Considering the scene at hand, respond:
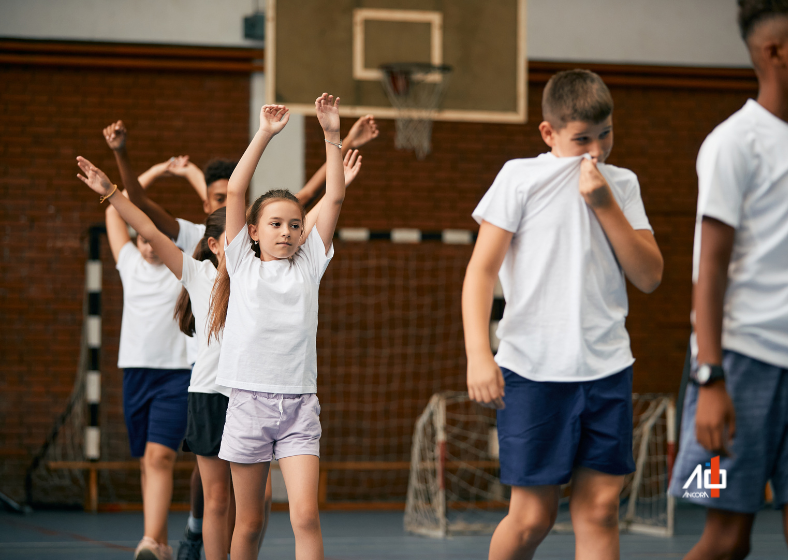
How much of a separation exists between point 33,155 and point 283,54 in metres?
2.35

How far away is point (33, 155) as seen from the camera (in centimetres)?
682

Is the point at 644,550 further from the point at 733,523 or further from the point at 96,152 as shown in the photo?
the point at 96,152

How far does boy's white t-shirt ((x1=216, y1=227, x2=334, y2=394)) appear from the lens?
275cm

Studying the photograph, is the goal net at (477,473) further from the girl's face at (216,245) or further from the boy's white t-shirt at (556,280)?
the boy's white t-shirt at (556,280)

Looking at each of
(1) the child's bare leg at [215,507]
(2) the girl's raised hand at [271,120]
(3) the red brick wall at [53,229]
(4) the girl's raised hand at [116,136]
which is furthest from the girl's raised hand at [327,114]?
(3) the red brick wall at [53,229]

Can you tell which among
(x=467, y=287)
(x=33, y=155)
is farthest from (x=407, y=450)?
(x=467, y=287)

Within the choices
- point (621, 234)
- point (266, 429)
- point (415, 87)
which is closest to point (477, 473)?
point (415, 87)

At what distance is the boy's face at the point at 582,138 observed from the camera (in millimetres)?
2416

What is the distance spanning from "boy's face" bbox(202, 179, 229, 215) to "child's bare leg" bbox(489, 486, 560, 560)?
80.9 inches

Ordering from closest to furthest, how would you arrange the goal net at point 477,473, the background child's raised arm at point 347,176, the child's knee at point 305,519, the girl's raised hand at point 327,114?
the child's knee at point 305,519, the girl's raised hand at point 327,114, the background child's raised arm at point 347,176, the goal net at point 477,473

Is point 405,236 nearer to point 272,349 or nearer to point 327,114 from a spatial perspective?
point 327,114

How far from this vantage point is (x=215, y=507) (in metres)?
3.08

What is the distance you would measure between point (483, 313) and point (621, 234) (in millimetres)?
445

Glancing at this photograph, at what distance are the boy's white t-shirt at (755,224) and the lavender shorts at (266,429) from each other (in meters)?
1.32
